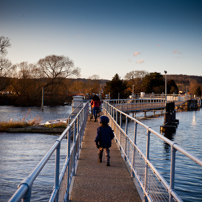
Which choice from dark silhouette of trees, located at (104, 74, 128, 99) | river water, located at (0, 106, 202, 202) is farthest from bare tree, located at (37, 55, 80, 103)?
river water, located at (0, 106, 202, 202)

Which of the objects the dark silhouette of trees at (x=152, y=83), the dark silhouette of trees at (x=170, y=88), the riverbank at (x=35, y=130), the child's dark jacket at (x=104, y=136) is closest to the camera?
the child's dark jacket at (x=104, y=136)

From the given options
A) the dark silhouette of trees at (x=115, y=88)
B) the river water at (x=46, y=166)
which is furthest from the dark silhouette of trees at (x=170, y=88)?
the river water at (x=46, y=166)

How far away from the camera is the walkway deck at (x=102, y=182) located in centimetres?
482

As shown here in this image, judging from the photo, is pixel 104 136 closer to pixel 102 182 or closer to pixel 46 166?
pixel 102 182

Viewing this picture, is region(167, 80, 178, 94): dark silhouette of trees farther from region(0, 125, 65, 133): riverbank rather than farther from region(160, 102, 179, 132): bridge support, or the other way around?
region(0, 125, 65, 133): riverbank

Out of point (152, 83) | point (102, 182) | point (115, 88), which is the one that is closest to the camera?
point (102, 182)

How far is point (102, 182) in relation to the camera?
5.66 metres

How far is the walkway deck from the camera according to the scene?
4.82m

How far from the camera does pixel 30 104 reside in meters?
70.1

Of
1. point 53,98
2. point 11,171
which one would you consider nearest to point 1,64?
point 53,98

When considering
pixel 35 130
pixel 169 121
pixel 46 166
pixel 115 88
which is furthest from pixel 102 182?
pixel 115 88

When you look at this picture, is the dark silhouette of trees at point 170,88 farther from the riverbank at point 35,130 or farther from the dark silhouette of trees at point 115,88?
the riverbank at point 35,130

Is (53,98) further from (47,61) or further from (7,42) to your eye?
(7,42)

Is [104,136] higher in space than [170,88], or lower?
lower
